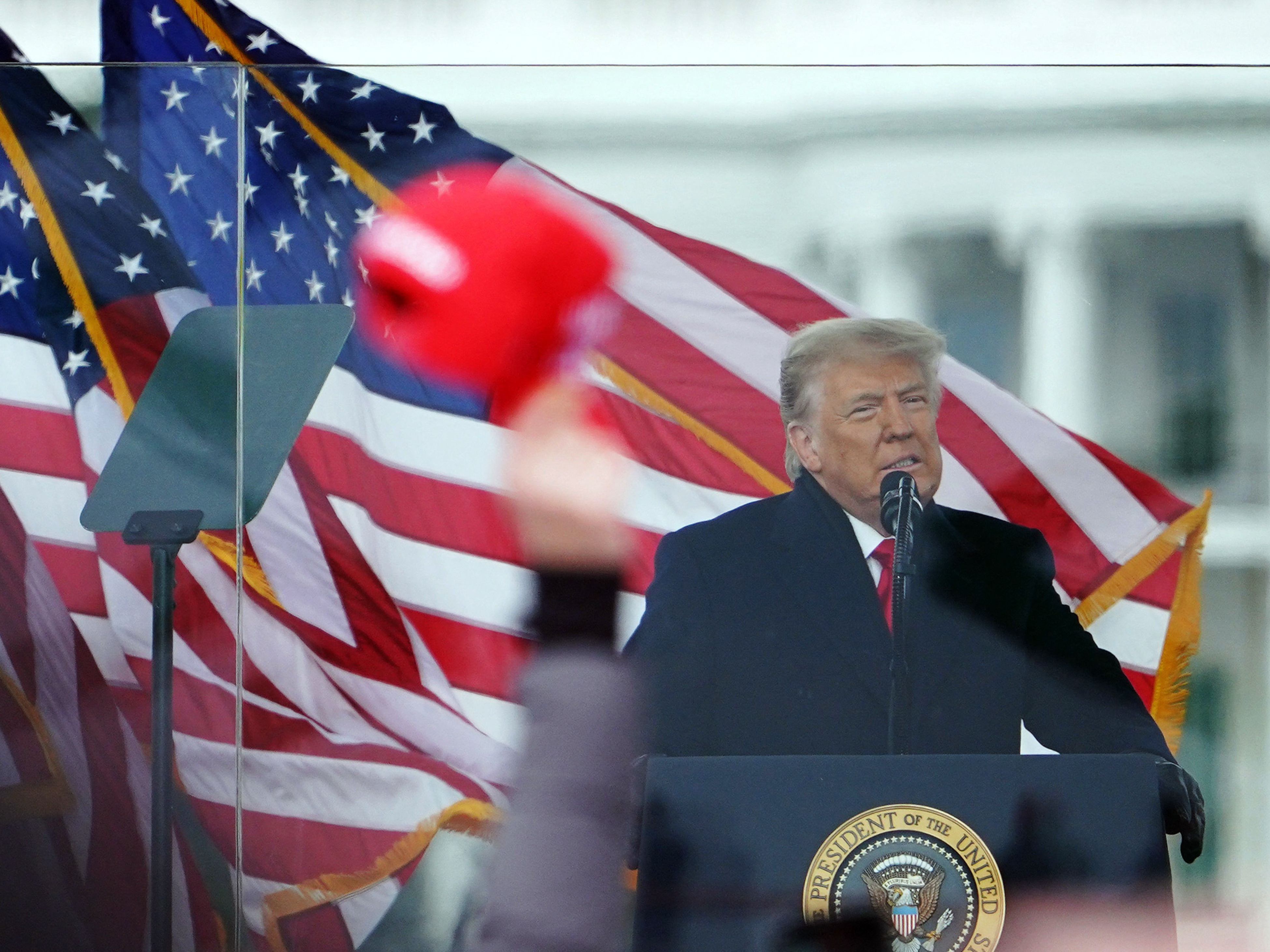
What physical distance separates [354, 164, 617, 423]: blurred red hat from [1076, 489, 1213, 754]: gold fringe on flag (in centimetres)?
76

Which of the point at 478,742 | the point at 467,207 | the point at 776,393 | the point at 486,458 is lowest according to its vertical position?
the point at 478,742

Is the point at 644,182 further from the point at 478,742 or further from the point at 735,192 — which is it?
the point at 478,742

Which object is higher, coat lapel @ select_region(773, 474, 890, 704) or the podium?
coat lapel @ select_region(773, 474, 890, 704)

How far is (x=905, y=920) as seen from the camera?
1.67 m

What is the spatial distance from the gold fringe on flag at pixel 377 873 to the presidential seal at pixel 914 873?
449 mm

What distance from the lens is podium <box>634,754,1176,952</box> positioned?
1629 mm

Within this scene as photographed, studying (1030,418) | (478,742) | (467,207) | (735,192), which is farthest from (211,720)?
(1030,418)

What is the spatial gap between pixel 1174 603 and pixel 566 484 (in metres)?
0.83

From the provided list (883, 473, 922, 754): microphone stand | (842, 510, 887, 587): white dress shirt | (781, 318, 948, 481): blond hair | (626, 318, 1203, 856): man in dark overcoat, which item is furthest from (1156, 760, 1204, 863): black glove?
(781, 318, 948, 481): blond hair

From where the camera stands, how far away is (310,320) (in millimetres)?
1682

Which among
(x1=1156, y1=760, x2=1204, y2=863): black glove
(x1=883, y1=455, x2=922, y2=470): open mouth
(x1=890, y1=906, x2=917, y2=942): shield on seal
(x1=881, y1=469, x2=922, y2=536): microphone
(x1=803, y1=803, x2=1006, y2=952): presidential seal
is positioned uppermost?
(x1=883, y1=455, x2=922, y2=470): open mouth

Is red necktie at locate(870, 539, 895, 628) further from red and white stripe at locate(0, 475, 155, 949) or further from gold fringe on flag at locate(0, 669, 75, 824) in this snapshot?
gold fringe on flag at locate(0, 669, 75, 824)

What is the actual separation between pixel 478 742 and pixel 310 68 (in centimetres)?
97

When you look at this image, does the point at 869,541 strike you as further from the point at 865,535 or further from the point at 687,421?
the point at 687,421
